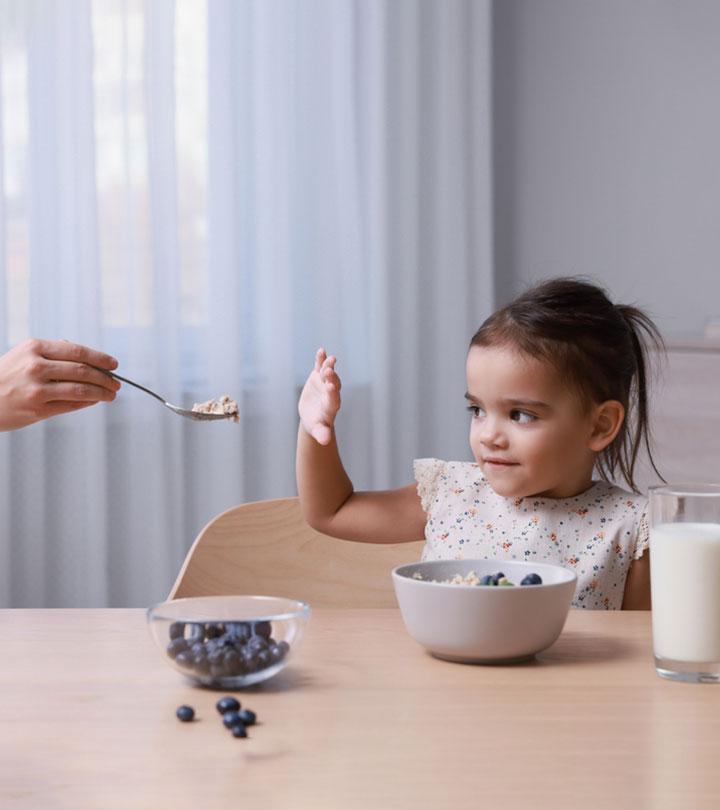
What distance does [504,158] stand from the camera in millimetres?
3090

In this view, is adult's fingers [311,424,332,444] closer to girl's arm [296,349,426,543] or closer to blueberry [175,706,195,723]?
girl's arm [296,349,426,543]

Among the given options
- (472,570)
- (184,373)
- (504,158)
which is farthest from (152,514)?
(472,570)

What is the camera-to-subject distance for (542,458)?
1.44 meters

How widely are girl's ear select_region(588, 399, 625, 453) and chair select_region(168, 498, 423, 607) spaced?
27cm

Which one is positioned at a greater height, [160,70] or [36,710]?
[160,70]

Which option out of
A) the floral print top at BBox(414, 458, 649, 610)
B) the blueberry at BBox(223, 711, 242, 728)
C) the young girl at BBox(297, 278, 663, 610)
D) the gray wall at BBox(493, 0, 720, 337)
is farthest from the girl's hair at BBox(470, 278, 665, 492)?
the gray wall at BBox(493, 0, 720, 337)

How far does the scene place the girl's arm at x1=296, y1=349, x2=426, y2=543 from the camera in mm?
1527

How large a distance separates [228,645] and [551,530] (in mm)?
725

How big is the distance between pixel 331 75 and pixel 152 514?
44.0 inches

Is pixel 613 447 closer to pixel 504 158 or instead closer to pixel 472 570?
pixel 472 570

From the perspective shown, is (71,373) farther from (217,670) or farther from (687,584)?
(687,584)

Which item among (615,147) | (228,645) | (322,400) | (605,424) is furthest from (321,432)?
(615,147)

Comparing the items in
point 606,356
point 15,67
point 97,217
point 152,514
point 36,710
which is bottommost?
point 152,514

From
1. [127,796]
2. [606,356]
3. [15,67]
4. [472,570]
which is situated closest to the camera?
[127,796]
